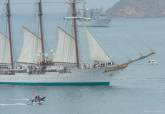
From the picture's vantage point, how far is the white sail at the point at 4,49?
92625 millimetres

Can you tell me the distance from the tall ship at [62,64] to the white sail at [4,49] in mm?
439

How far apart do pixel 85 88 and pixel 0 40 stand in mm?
11272

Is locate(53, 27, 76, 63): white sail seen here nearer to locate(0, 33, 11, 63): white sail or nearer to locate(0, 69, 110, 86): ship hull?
locate(0, 69, 110, 86): ship hull

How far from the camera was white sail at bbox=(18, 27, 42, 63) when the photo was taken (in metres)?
91.5

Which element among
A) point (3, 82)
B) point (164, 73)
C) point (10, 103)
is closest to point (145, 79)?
→ point (164, 73)

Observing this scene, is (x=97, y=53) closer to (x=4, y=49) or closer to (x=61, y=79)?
(x=61, y=79)

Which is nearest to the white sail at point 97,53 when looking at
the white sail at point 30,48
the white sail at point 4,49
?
the white sail at point 30,48

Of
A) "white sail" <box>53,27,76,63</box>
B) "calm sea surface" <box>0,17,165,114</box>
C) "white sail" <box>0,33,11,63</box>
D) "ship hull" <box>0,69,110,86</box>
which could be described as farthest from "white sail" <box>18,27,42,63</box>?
"calm sea surface" <box>0,17,165,114</box>

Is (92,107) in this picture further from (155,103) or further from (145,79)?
(145,79)

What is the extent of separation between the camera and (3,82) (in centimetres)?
9012

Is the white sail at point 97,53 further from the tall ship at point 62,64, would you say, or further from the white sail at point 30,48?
the white sail at point 30,48

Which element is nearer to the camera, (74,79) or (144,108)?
(144,108)

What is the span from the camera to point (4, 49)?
92.7 m

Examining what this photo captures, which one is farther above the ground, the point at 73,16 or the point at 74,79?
the point at 73,16
